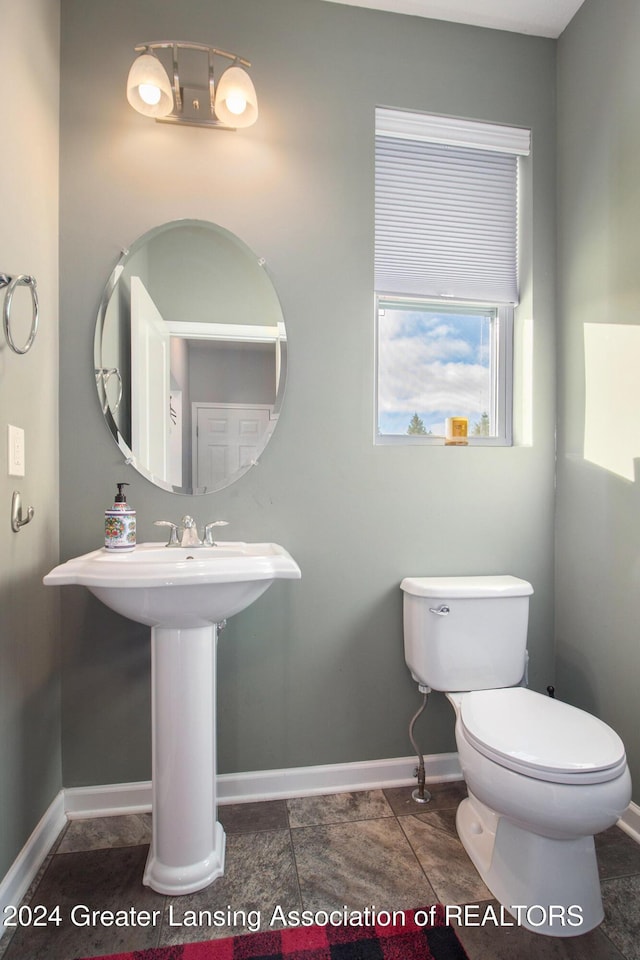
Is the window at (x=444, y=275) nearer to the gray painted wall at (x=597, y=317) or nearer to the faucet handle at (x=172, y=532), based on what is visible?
the gray painted wall at (x=597, y=317)

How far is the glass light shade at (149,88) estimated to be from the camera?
1502mm

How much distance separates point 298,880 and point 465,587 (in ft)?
3.07

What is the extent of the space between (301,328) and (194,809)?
1464 mm

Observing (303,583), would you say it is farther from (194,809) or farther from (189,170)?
(189,170)

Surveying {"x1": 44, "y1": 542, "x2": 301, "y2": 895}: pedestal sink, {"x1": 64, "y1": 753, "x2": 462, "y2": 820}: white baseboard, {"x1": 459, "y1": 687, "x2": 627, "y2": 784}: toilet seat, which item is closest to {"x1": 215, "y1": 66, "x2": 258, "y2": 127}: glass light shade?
{"x1": 44, "y1": 542, "x2": 301, "y2": 895}: pedestal sink

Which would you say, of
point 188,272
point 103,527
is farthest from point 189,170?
point 103,527

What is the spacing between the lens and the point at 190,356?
5.47ft

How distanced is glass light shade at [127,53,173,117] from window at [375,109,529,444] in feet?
2.45

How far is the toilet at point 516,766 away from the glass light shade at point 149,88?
1.70m

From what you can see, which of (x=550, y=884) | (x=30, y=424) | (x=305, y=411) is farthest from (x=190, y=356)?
(x=550, y=884)

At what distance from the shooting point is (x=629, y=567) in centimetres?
157

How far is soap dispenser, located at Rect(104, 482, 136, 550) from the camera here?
1.48m

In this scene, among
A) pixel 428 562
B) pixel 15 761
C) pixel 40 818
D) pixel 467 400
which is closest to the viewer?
pixel 15 761

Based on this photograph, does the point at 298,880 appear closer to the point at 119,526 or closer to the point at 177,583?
the point at 177,583
